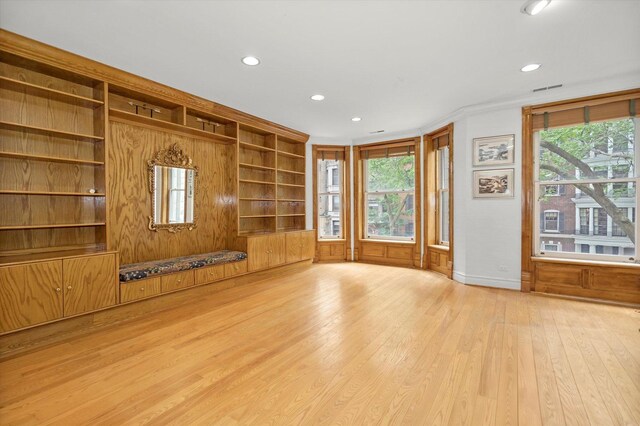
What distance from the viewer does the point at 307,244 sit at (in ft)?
19.7

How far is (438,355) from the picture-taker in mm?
2410

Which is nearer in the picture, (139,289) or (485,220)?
(139,289)

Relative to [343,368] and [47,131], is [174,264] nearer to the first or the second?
[47,131]

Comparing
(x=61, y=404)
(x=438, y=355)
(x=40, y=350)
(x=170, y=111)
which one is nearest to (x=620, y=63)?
(x=438, y=355)

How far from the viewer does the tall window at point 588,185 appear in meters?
3.69

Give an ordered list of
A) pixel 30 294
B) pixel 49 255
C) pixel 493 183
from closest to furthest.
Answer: pixel 30 294, pixel 49 255, pixel 493 183

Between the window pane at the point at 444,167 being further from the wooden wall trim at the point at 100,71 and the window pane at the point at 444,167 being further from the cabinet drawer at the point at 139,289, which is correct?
the cabinet drawer at the point at 139,289

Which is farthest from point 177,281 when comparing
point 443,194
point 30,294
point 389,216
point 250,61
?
point 443,194

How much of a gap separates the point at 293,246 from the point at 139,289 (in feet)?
9.19

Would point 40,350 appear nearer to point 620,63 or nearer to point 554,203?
point 554,203

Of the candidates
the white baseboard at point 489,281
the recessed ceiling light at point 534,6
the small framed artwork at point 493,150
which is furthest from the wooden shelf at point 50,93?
the white baseboard at point 489,281

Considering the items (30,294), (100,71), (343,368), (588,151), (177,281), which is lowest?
(343,368)

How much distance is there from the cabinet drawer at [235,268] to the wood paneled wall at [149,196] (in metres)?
0.53

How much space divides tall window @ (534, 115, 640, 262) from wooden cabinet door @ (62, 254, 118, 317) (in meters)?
5.50
